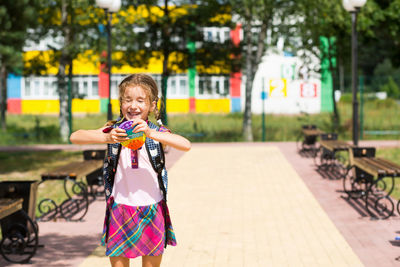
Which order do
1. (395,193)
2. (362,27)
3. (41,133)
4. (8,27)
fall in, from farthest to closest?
1. (41,133)
2. (362,27)
3. (8,27)
4. (395,193)

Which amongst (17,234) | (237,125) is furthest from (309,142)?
(17,234)

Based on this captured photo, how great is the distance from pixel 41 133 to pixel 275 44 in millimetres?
9696

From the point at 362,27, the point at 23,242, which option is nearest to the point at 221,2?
the point at 362,27

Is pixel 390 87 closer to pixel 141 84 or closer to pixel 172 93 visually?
pixel 172 93

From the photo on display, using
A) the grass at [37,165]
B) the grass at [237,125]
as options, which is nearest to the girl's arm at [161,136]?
the grass at [37,165]

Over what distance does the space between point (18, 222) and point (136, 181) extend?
11.1 feet

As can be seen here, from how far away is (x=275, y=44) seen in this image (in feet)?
76.1

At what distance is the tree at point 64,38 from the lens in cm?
2320

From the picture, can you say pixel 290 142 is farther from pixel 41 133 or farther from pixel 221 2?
pixel 41 133

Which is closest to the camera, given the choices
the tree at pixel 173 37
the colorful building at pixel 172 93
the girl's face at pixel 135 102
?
the girl's face at pixel 135 102

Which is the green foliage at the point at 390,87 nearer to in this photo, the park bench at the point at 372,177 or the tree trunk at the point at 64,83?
the tree trunk at the point at 64,83

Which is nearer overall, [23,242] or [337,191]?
[23,242]

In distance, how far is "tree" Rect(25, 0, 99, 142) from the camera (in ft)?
76.1

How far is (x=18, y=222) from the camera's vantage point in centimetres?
675
